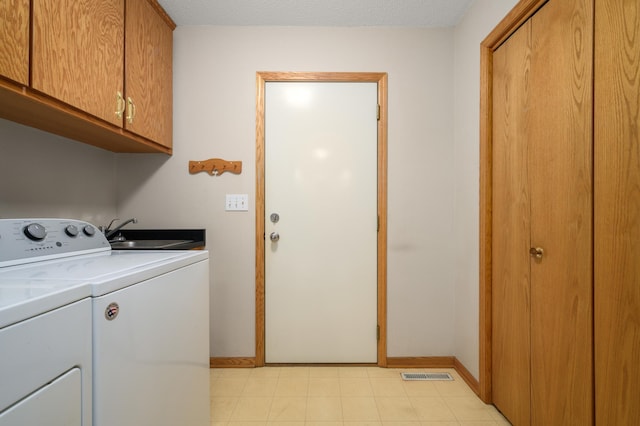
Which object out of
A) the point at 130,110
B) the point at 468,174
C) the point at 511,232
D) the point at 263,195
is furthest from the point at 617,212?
the point at 130,110

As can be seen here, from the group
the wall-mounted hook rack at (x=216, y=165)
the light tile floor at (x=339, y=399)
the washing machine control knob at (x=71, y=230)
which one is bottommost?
the light tile floor at (x=339, y=399)

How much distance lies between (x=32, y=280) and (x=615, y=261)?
1628mm

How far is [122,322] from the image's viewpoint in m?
0.75

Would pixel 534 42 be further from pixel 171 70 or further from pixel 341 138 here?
pixel 171 70

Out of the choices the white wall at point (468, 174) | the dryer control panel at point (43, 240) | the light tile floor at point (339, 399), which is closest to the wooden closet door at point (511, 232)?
the white wall at point (468, 174)

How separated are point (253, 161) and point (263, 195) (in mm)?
242

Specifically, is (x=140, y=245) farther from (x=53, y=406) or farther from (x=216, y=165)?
(x=53, y=406)

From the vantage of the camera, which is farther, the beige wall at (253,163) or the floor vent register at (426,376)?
the beige wall at (253,163)

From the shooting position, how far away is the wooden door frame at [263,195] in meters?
1.88

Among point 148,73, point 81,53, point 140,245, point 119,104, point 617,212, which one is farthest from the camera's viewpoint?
point 148,73

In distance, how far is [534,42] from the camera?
3.96 ft

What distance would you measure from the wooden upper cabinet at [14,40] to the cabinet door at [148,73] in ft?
1.63

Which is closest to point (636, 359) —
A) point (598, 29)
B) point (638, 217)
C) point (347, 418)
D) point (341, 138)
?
point (638, 217)

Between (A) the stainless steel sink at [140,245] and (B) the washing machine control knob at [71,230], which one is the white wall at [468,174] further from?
(B) the washing machine control knob at [71,230]
